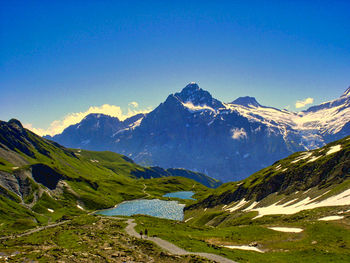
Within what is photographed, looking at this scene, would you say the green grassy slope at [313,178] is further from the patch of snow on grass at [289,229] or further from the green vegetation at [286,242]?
the patch of snow on grass at [289,229]

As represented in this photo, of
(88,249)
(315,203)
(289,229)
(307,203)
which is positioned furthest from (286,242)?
(307,203)

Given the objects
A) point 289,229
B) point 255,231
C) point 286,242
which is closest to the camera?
point 286,242

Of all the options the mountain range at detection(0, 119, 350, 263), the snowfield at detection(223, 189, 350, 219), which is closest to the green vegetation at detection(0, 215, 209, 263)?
the mountain range at detection(0, 119, 350, 263)

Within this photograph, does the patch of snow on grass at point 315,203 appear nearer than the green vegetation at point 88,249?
No

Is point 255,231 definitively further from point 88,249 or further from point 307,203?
point 88,249

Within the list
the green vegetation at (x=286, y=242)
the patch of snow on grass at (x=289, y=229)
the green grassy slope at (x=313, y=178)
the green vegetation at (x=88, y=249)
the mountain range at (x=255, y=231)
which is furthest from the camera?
the green grassy slope at (x=313, y=178)

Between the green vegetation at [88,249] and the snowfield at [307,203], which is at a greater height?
the green vegetation at [88,249]

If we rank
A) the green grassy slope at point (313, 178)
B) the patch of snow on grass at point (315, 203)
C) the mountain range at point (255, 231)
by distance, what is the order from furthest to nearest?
the green grassy slope at point (313, 178) → the patch of snow on grass at point (315, 203) → the mountain range at point (255, 231)

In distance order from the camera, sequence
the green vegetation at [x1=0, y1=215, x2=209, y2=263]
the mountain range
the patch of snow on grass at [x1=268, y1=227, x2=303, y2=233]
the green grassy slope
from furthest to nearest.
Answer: the green grassy slope < the patch of snow on grass at [x1=268, y1=227, x2=303, y2=233] < the mountain range < the green vegetation at [x1=0, y1=215, x2=209, y2=263]

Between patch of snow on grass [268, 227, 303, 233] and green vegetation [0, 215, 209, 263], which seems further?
patch of snow on grass [268, 227, 303, 233]

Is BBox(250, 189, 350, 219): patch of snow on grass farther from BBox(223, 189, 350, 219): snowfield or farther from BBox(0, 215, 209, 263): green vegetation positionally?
BBox(0, 215, 209, 263): green vegetation

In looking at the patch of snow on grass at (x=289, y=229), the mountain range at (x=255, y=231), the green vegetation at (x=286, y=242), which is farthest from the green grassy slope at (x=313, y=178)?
the patch of snow on grass at (x=289, y=229)

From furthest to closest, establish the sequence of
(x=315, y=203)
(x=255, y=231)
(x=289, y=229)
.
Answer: (x=315, y=203), (x=255, y=231), (x=289, y=229)

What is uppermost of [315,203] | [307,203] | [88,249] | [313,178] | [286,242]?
[88,249]
